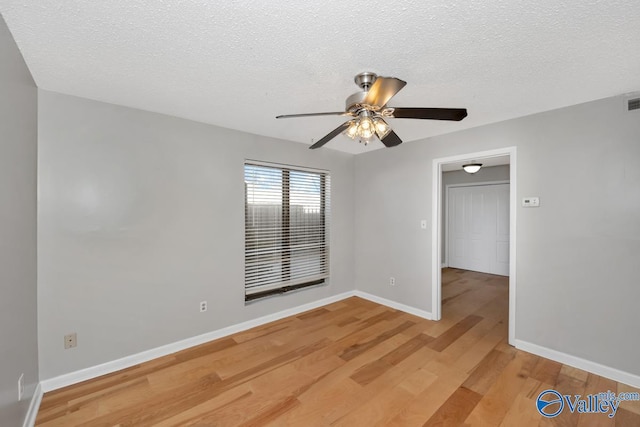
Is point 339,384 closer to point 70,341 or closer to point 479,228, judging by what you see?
point 70,341

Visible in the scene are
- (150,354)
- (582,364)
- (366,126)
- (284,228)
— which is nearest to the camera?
(366,126)

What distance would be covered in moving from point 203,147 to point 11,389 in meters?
2.26

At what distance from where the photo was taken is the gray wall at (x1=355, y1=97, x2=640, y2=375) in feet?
6.95

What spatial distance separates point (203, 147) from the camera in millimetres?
2801

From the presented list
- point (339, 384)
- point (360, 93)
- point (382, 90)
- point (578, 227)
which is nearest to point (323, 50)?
point (360, 93)

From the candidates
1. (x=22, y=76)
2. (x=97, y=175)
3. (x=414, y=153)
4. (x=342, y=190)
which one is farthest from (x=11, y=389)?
(x=414, y=153)

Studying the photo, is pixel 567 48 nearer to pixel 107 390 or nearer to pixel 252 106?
pixel 252 106

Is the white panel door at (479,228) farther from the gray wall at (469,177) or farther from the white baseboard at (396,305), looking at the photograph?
the white baseboard at (396,305)

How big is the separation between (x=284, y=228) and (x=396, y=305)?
2.03m

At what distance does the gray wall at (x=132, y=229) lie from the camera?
2066 mm

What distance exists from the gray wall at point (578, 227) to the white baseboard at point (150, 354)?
111 inches

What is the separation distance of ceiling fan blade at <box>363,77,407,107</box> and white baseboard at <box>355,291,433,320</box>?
2.94m

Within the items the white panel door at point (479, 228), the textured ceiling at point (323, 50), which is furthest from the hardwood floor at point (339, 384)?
the white panel door at point (479, 228)

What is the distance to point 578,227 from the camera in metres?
Result: 2.33
